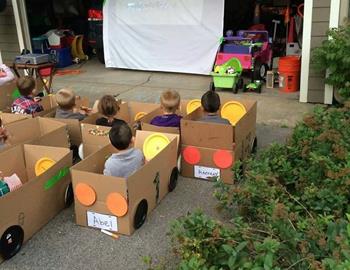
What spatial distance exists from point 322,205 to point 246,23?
8739 millimetres

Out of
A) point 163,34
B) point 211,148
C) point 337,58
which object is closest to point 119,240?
point 211,148

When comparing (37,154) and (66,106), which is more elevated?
(66,106)

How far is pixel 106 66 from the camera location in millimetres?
8844

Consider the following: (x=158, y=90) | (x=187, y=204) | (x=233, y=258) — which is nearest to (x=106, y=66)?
(x=158, y=90)

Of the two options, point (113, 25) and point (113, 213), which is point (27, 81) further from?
point (113, 25)

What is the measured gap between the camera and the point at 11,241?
288 centimetres

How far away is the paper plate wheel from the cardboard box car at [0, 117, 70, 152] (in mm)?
1623

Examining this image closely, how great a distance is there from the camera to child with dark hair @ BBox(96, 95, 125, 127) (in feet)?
13.4

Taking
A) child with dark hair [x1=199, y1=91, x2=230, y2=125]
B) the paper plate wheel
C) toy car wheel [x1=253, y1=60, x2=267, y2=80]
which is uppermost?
child with dark hair [x1=199, y1=91, x2=230, y2=125]

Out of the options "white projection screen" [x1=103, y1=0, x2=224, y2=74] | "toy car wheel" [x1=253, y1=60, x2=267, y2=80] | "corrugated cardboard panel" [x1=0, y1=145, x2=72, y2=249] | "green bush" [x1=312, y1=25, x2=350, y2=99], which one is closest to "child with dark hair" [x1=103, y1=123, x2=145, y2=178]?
"corrugated cardboard panel" [x1=0, y1=145, x2=72, y2=249]

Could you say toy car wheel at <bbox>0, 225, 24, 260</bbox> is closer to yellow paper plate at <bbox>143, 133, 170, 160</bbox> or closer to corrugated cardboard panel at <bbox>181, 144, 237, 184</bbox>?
yellow paper plate at <bbox>143, 133, 170, 160</bbox>

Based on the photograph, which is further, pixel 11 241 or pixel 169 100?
pixel 169 100

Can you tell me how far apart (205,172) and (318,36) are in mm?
2979

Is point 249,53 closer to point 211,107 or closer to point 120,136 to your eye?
point 211,107
